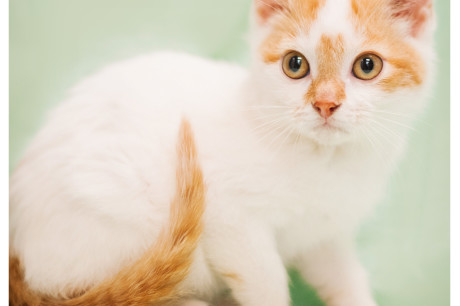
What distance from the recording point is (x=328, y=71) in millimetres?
950

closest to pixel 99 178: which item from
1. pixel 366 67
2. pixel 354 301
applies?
pixel 366 67

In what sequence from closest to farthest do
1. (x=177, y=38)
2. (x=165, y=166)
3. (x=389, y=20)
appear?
(x=389, y=20) → (x=165, y=166) → (x=177, y=38)

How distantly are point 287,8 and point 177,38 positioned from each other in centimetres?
51

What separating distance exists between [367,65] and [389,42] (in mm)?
74

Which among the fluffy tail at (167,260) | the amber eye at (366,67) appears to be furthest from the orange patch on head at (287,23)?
the fluffy tail at (167,260)

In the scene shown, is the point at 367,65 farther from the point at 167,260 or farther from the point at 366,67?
the point at 167,260

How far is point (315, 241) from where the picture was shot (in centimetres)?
123

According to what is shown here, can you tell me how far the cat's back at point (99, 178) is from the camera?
109 cm

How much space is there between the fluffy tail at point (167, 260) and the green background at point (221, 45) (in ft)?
1.30

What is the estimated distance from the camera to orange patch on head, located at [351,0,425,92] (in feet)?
3.17

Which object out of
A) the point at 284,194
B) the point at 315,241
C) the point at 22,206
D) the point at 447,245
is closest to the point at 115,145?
the point at 22,206

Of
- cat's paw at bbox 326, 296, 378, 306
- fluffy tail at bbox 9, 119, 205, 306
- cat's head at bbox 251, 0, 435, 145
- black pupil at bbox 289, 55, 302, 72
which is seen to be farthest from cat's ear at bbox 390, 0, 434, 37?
cat's paw at bbox 326, 296, 378, 306

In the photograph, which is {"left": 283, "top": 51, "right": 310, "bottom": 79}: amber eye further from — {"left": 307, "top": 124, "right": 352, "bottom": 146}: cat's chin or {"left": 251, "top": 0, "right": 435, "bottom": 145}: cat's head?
{"left": 307, "top": 124, "right": 352, "bottom": 146}: cat's chin

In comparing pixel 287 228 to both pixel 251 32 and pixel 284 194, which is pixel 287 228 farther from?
pixel 251 32
